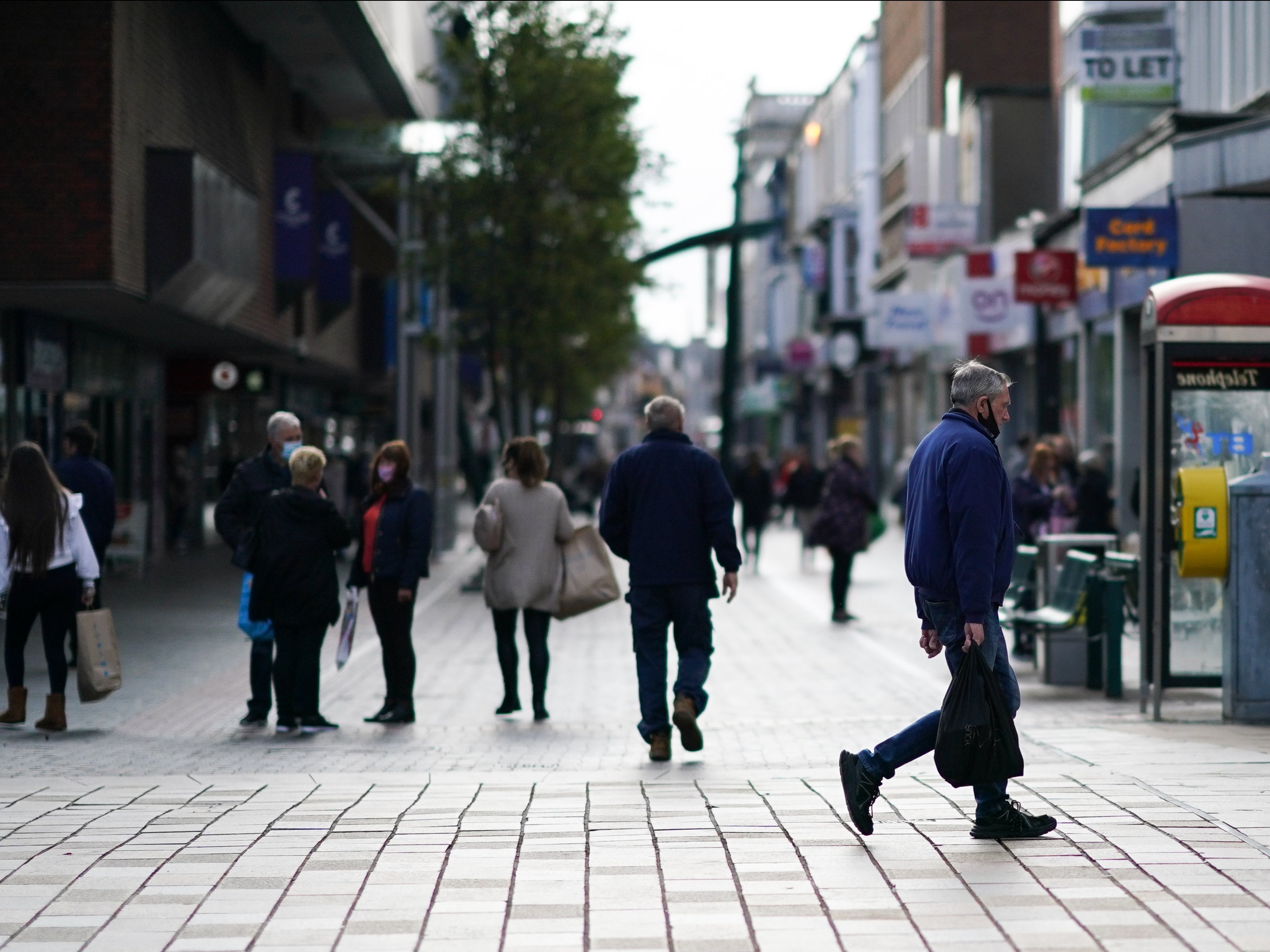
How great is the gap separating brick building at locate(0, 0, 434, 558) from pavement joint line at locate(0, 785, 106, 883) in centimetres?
1091

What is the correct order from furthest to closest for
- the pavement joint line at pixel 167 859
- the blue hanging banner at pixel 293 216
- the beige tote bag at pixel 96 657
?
the blue hanging banner at pixel 293 216 < the beige tote bag at pixel 96 657 < the pavement joint line at pixel 167 859

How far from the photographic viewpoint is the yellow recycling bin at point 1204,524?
10.4 meters

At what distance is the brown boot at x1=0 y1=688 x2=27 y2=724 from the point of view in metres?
11.1

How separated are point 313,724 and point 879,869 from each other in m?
5.47

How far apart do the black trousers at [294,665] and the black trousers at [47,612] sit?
1136 mm

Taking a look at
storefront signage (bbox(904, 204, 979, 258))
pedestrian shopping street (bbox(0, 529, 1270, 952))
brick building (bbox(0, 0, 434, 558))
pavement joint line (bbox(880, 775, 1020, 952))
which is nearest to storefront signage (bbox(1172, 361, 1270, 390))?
pedestrian shopping street (bbox(0, 529, 1270, 952))

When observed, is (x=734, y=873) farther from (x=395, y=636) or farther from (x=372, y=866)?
(x=395, y=636)

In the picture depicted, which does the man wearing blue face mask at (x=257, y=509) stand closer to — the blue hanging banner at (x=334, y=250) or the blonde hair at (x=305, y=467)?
the blonde hair at (x=305, y=467)

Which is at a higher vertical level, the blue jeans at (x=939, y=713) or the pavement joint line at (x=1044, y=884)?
the blue jeans at (x=939, y=713)

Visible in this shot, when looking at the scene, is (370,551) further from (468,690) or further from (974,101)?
(974,101)

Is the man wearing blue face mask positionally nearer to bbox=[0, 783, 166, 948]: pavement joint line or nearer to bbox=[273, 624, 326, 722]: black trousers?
bbox=[273, 624, 326, 722]: black trousers

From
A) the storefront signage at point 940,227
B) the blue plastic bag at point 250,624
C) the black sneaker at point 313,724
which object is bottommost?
the black sneaker at point 313,724

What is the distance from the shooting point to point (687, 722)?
9492 millimetres

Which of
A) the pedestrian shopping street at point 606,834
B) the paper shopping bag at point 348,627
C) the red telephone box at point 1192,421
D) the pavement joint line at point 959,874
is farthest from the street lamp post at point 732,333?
the pavement joint line at point 959,874
